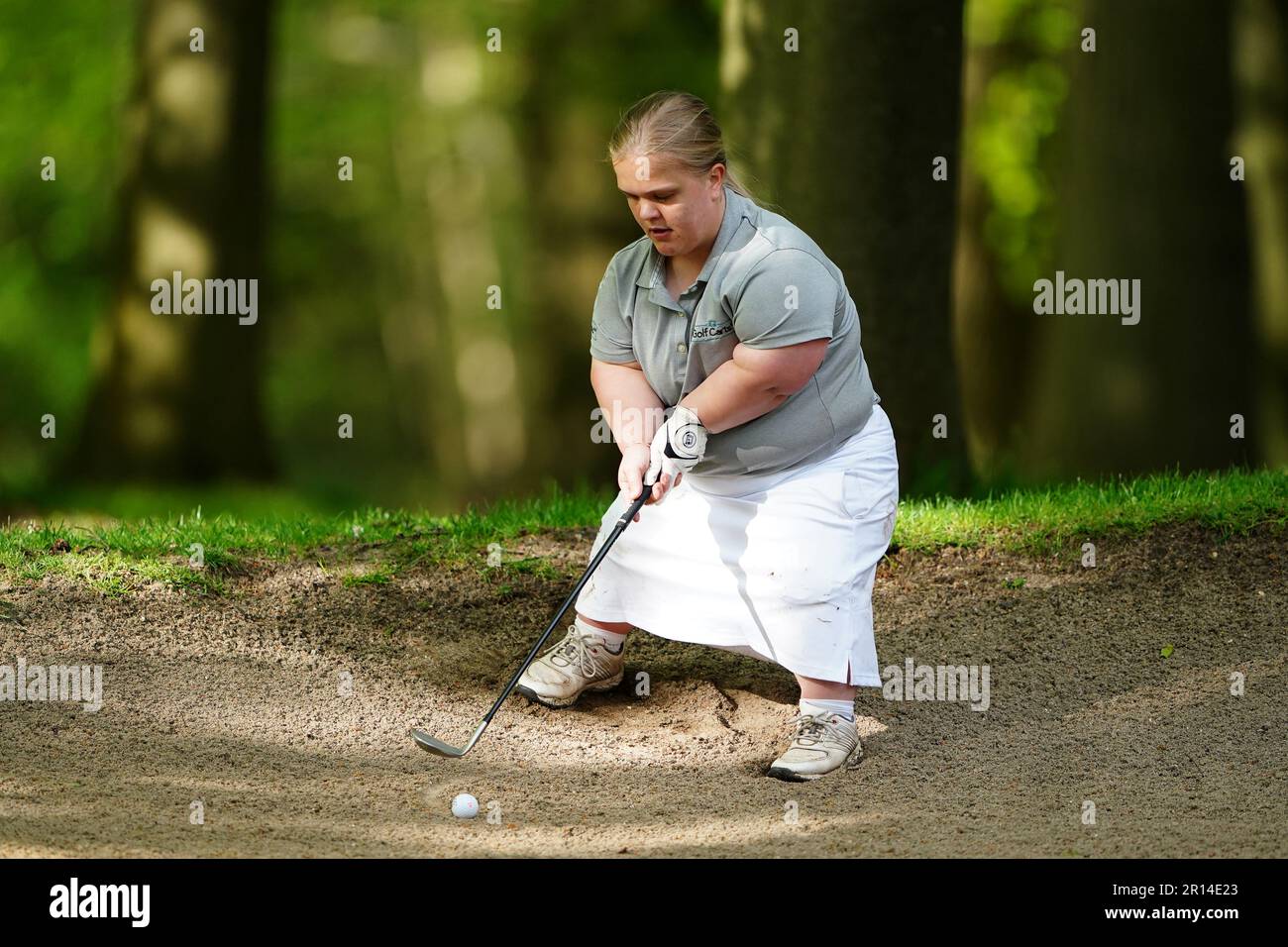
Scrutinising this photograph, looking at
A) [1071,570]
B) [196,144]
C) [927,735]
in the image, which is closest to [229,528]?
[927,735]

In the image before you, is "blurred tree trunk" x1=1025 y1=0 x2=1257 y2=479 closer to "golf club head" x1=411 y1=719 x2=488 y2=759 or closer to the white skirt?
the white skirt

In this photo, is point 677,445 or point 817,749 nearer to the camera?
point 677,445

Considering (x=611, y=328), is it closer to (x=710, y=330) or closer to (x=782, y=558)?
(x=710, y=330)

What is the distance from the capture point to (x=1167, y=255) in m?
10.1

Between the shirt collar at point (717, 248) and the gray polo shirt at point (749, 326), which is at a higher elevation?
the shirt collar at point (717, 248)

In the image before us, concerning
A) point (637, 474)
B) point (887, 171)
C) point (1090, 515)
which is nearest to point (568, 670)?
point (637, 474)

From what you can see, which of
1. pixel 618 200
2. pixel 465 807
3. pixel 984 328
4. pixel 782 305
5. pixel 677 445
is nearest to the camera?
pixel 465 807

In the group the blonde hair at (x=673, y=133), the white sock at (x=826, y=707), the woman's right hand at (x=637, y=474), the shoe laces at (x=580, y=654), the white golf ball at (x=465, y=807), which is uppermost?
the blonde hair at (x=673, y=133)

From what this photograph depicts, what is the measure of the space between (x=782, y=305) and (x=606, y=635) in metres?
1.41

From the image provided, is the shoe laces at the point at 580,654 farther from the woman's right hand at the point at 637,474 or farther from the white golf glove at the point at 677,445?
the white golf glove at the point at 677,445

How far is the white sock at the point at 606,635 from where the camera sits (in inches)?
206

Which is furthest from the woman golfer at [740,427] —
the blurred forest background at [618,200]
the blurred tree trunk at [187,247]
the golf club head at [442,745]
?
the blurred tree trunk at [187,247]

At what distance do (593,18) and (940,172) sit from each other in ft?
24.1

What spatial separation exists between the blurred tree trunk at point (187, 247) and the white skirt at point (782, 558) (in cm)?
577
